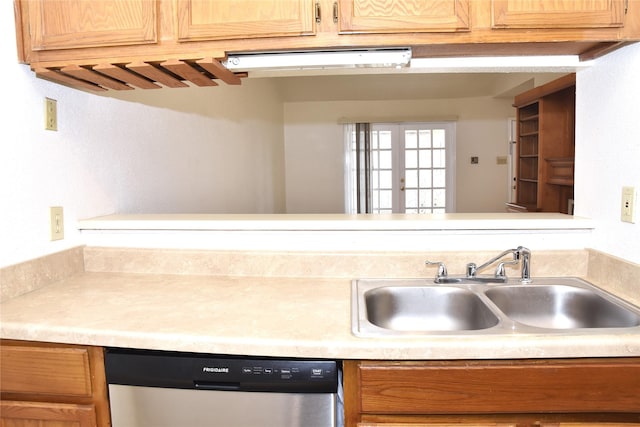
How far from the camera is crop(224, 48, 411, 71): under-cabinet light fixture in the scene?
140 cm

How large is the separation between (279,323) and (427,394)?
42cm

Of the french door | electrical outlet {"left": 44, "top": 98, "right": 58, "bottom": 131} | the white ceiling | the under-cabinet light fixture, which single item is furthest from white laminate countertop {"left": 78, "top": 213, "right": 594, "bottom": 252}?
the french door

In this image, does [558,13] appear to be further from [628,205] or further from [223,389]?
[223,389]

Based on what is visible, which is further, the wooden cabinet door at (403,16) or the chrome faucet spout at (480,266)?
the chrome faucet spout at (480,266)

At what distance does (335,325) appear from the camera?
1.23 meters

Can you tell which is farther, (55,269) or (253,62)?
(55,269)

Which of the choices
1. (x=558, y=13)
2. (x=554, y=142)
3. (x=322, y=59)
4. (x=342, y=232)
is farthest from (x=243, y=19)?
(x=554, y=142)

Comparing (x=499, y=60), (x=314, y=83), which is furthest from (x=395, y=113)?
(x=499, y=60)

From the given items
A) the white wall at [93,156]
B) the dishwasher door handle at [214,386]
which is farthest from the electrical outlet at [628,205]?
the white wall at [93,156]

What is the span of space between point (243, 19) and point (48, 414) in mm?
1252

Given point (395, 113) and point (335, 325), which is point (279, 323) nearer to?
point (335, 325)

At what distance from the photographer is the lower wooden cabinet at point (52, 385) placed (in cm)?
124

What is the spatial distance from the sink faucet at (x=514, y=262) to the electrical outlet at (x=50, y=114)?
157 centimetres

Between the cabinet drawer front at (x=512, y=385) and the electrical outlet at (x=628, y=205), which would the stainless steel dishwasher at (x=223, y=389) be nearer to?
the cabinet drawer front at (x=512, y=385)
